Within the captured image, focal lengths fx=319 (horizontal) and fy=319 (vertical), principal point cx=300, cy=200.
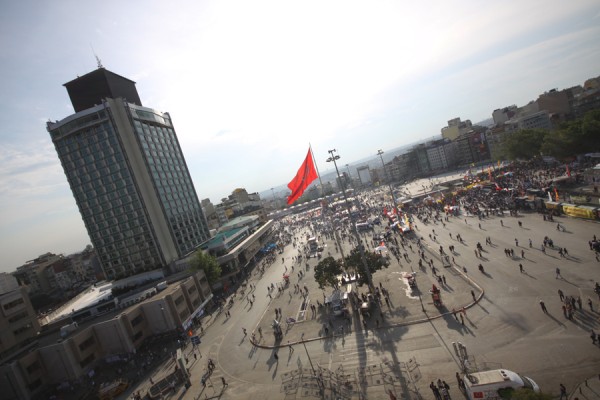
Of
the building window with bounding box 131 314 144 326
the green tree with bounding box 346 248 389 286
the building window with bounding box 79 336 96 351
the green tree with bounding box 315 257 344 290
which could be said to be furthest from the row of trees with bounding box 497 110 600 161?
the building window with bounding box 79 336 96 351

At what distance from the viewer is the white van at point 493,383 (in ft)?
55.5

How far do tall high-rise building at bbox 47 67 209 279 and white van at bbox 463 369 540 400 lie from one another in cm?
5816

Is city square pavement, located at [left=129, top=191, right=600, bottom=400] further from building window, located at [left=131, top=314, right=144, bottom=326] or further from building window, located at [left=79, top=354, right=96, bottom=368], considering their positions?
building window, located at [left=79, top=354, right=96, bottom=368]

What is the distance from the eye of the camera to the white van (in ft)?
55.5

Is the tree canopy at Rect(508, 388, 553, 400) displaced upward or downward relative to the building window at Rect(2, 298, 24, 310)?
downward

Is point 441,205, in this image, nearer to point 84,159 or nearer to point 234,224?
point 234,224

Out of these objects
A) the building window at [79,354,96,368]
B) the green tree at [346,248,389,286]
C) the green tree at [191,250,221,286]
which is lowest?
the building window at [79,354,96,368]

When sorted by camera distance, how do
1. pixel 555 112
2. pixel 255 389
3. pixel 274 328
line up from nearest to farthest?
1. pixel 255 389
2. pixel 274 328
3. pixel 555 112

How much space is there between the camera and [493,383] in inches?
674

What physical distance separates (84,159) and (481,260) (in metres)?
70.1

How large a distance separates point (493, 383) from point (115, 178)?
6608cm

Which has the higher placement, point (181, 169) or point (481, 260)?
point (181, 169)

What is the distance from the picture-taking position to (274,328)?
34.6m

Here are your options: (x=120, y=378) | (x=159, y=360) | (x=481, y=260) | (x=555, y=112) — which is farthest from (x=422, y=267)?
(x=555, y=112)
